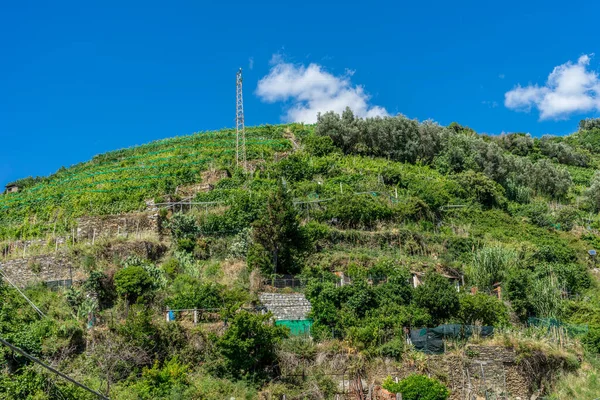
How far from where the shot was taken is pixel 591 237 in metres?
33.7

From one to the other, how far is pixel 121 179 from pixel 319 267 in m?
20.3

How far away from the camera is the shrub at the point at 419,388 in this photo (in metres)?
16.5

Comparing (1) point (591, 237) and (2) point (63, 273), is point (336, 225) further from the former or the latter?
(1) point (591, 237)

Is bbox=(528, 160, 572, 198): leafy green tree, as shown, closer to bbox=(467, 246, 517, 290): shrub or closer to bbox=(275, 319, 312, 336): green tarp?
bbox=(467, 246, 517, 290): shrub

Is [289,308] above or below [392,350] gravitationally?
above

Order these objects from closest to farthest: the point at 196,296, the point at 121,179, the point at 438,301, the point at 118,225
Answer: the point at 196,296
the point at 438,301
the point at 118,225
the point at 121,179

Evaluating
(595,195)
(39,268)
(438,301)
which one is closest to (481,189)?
(595,195)

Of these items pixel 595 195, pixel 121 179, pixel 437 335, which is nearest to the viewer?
pixel 437 335

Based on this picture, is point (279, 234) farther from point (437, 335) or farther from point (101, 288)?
point (437, 335)

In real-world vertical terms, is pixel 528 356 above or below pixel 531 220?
below

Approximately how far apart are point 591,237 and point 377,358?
839 inches

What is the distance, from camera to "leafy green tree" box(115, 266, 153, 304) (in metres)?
20.4

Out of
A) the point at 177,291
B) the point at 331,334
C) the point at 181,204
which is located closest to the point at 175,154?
the point at 181,204

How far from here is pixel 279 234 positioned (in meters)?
23.9
